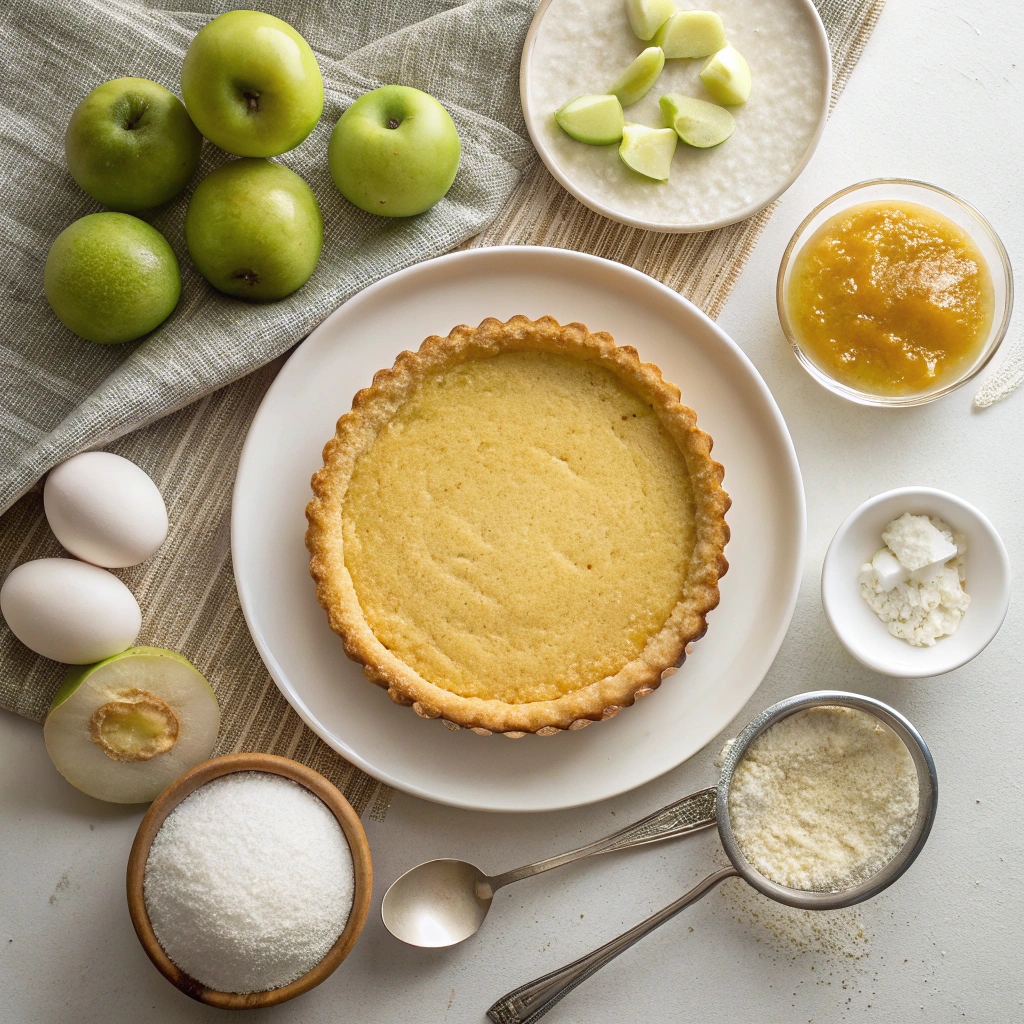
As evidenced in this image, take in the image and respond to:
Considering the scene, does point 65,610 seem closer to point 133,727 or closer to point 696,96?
point 133,727

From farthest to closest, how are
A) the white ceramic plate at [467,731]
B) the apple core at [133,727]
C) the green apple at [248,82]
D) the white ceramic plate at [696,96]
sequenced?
1. the white ceramic plate at [696,96]
2. the white ceramic plate at [467,731]
3. the apple core at [133,727]
4. the green apple at [248,82]

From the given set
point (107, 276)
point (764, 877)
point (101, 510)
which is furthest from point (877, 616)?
point (107, 276)

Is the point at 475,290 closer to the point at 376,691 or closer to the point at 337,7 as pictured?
the point at 337,7

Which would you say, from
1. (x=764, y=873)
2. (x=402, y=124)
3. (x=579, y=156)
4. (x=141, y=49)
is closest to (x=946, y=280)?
(x=579, y=156)

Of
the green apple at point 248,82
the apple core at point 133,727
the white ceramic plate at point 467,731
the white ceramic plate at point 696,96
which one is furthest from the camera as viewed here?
the white ceramic plate at point 696,96

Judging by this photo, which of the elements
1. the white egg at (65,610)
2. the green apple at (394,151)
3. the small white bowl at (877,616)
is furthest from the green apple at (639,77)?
the white egg at (65,610)

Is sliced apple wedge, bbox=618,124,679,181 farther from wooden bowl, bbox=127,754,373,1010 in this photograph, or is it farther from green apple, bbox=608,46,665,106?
wooden bowl, bbox=127,754,373,1010

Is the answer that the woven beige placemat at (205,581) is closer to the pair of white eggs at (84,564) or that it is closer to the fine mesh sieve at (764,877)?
the pair of white eggs at (84,564)
